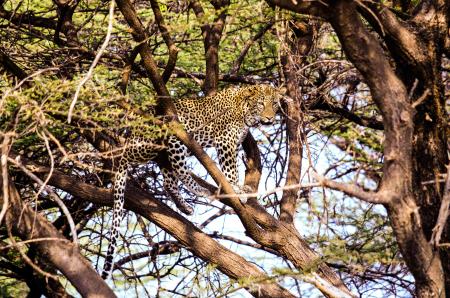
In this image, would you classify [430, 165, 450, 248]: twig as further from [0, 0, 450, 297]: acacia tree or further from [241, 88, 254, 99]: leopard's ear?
[241, 88, 254, 99]: leopard's ear

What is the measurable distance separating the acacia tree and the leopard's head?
170 mm

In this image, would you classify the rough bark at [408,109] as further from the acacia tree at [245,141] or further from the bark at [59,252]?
the bark at [59,252]

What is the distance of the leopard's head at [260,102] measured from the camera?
9.30 metres

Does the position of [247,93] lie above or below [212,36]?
above

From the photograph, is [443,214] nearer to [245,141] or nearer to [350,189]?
[350,189]

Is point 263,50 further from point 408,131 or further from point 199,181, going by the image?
point 408,131

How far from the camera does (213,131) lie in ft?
29.8

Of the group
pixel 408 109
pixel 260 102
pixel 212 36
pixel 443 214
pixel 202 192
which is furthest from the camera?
pixel 260 102

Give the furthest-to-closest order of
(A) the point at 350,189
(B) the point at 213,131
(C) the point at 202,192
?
(B) the point at 213,131, (C) the point at 202,192, (A) the point at 350,189

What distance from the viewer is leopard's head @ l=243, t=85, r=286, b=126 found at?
A: 9305 mm

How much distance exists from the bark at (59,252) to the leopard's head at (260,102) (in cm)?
334

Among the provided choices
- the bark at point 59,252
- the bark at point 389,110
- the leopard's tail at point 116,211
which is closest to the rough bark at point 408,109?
the bark at point 389,110

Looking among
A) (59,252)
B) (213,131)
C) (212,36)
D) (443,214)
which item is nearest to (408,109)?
(443,214)

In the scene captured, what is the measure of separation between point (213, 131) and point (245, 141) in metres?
0.37
